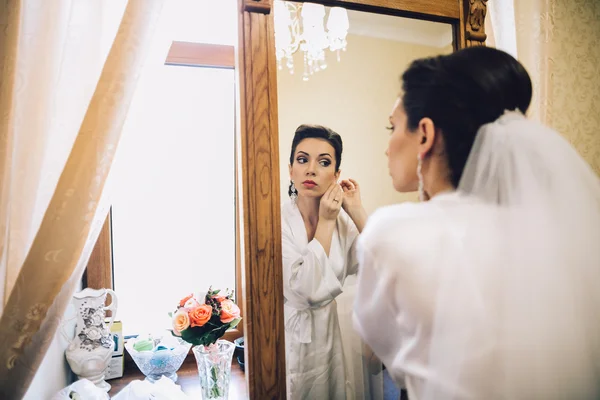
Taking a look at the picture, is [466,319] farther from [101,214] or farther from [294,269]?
[101,214]

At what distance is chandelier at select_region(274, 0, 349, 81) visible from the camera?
1.13 metres

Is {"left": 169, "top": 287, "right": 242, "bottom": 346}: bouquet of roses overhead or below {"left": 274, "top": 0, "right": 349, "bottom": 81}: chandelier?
below

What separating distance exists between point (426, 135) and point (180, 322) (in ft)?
2.77

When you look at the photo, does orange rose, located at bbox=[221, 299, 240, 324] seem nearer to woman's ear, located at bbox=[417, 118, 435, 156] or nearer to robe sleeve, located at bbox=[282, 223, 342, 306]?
robe sleeve, located at bbox=[282, 223, 342, 306]

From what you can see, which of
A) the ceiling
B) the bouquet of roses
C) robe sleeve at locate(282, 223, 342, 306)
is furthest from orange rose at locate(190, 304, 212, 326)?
the ceiling

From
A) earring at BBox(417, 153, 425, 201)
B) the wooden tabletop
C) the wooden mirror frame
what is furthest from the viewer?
the wooden tabletop

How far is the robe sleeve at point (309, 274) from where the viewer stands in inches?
43.2

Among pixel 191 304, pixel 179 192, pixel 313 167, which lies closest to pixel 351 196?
pixel 313 167

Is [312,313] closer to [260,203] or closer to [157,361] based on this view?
[260,203]

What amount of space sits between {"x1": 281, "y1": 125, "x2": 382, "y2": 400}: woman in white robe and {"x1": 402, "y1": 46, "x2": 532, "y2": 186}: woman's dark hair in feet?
1.20

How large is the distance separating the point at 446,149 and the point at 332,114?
1.33 feet

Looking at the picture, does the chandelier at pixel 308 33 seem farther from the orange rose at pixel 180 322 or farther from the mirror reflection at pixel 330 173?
the orange rose at pixel 180 322

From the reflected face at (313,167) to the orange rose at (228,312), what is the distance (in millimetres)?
410

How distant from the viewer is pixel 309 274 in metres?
1.11
